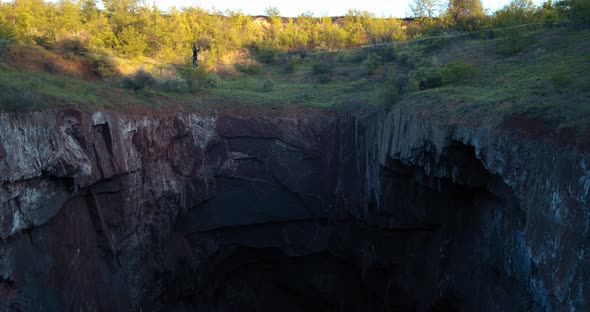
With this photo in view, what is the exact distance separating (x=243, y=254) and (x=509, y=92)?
8.61 m

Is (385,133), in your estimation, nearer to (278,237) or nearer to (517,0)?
(278,237)

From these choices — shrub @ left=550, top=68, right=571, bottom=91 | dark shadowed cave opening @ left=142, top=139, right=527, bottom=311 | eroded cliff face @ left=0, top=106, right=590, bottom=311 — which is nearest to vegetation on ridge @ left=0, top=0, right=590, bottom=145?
shrub @ left=550, top=68, right=571, bottom=91

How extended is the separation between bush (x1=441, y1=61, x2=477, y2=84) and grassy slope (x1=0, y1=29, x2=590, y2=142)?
0.21 metres

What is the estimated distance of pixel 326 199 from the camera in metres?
13.2

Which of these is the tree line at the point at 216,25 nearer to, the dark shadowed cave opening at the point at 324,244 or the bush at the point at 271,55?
the bush at the point at 271,55

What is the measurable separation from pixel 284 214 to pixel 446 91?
5638 millimetres

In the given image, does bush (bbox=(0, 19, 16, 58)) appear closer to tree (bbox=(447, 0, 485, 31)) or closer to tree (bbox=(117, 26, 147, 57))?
tree (bbox=(117, 26, 147, 57))

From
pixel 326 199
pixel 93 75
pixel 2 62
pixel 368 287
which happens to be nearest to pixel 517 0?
pixel 326 199

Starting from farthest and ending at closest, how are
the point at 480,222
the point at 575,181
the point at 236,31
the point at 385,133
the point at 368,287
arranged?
the point at 236,31
the point at 368,287
the point at 385,133
the point at 480,222
the point at 575,181

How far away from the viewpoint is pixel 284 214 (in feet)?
43.4

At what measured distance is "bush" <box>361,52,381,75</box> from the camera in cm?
1688

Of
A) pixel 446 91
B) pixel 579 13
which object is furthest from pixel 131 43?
pixel 579 13

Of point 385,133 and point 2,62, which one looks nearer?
point 385,133

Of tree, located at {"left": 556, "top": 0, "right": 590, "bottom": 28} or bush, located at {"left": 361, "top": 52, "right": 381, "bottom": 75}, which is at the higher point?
tree, located at {"left": 556, "top": 0, "right": 590, "bottom": 28}
